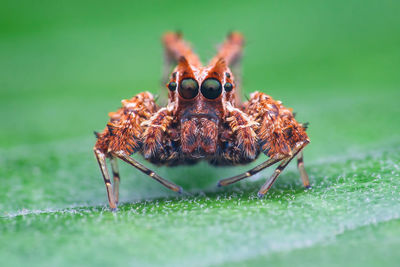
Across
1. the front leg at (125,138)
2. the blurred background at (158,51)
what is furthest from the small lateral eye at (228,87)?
the blurred background at (158,51)

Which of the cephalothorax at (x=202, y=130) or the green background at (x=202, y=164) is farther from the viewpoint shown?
the cephalothorax at (x=202, y=130)

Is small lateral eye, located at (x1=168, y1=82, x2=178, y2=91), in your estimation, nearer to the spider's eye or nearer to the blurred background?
the spider's eye

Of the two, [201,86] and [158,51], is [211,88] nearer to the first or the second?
[201,86]

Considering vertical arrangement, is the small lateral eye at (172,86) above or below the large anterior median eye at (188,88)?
above

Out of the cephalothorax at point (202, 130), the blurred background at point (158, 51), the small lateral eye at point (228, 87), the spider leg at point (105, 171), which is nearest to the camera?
the spider leg at point (105, 171)

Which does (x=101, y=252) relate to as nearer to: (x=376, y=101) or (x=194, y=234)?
(x=194, y=234)

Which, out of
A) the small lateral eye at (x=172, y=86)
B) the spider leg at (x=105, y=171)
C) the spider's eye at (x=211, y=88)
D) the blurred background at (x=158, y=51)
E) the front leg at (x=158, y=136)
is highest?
the blurred background at (x=158, y=51)

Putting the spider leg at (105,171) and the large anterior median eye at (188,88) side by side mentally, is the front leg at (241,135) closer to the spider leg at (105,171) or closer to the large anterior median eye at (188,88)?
the large anterior median eye at (188,88)

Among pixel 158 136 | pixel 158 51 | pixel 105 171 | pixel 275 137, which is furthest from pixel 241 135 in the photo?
pixel 158 51

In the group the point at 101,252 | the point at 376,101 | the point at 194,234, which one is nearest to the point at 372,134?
the point at 376,101

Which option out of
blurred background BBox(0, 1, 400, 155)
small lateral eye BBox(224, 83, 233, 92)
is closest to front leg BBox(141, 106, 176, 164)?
small lateral eye BBox(224, 83, 233, 92)
